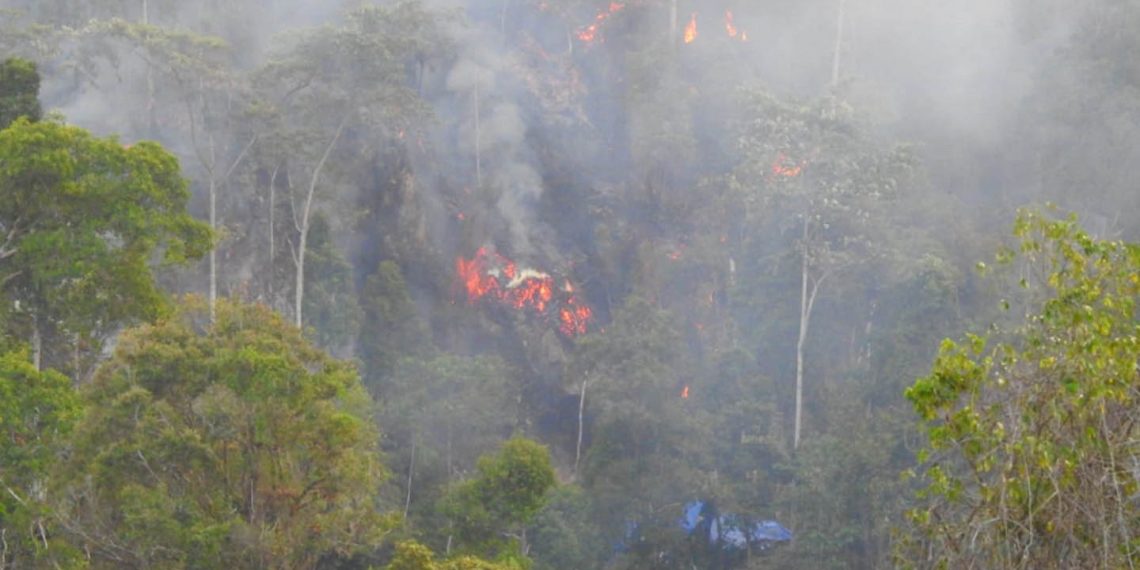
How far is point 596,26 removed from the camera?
40656 millimetres

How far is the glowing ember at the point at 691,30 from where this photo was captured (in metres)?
39.1

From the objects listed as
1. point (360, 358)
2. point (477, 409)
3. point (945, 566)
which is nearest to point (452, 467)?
point (477, 409)

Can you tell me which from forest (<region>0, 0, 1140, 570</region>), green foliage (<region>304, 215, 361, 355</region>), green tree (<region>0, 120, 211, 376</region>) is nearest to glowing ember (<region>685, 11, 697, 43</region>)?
forest (<region>0, 0, 1140, 570</region>)

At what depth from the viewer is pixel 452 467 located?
29609mm

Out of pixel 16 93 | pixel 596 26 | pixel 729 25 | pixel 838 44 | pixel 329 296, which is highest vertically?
pixel 596 26

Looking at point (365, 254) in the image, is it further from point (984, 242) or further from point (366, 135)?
point (984, 242)

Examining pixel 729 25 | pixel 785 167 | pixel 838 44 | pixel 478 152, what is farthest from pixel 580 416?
pixel 729 25

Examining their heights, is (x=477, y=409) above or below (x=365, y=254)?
below

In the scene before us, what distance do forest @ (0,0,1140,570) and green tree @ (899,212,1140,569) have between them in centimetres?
952

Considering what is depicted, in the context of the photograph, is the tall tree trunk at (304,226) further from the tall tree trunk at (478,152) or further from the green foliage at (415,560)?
the green foliage at (415,560)

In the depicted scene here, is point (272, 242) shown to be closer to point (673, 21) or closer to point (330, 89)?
point (330, 89)

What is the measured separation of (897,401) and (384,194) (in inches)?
545

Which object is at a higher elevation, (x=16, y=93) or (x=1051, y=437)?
(x=16, y=93)

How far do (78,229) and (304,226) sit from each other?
1355 centimetres
